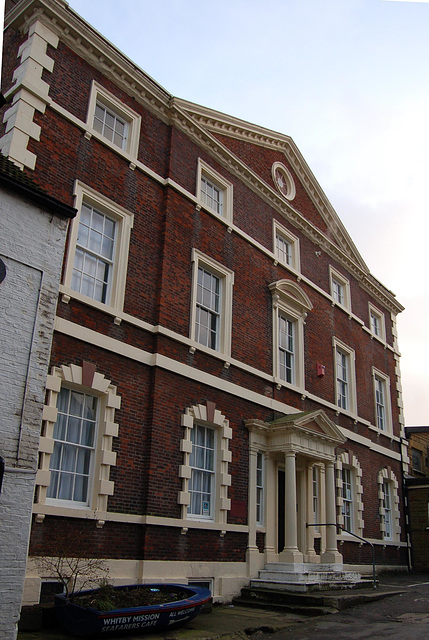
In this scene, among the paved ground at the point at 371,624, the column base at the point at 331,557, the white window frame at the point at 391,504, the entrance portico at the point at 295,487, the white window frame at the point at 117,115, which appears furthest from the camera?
the white window frame at the point at 391,504

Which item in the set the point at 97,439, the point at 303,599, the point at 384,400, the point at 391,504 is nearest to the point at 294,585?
the point at 303,599

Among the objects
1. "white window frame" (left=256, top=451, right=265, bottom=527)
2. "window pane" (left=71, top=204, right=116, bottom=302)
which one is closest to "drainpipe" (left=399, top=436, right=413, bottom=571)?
"white window frame" (left=256, top=451, right=265, bottom=527)

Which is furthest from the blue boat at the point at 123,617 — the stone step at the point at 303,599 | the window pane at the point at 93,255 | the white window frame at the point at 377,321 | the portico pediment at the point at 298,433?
the white window frame at the point at 377,321

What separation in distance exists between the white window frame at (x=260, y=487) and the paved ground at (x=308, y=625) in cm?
272

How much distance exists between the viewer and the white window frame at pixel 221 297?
14867mm

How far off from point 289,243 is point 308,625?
12337 mm

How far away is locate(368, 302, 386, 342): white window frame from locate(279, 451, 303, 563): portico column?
10843mm

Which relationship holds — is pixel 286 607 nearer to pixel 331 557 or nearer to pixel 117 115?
pixel 331 557

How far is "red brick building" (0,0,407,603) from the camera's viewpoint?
38.8 ft

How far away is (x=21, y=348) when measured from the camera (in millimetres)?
8727

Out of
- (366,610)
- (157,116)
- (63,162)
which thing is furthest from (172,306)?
(366,610)

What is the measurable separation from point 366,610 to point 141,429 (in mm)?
6091

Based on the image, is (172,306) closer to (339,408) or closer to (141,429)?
(141,429)

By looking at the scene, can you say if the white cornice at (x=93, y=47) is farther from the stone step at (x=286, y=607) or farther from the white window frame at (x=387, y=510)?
the white window frame at (x=387, y=510)
